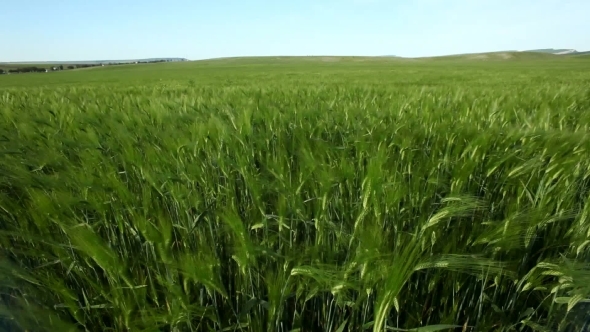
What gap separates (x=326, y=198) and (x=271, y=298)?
338 millimetres

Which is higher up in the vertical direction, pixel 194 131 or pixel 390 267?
pixel 194 131

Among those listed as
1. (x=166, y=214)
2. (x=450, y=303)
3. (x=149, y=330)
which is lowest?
(x=450, y=303)

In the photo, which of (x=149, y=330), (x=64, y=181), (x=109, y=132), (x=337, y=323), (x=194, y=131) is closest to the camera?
(x=149, y=330)

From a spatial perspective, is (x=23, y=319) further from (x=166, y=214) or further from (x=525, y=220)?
(x=525, y=220)

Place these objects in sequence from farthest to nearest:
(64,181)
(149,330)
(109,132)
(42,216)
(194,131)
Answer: (109,132), (194,131), (64,181), (42,216), (149,330)

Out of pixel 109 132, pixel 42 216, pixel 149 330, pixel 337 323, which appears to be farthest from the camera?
pixel 109 132

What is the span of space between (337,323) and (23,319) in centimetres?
70

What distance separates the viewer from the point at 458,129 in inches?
71.8

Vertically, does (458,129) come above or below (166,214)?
above

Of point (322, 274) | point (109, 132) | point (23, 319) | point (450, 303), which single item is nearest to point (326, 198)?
point (322, 274)

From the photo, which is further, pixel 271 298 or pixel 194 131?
pixel 194 131

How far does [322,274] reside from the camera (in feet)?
2.77

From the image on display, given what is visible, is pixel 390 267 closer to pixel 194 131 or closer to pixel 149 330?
pixel 149 330

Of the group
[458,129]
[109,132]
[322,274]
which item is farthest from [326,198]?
[109,132]
